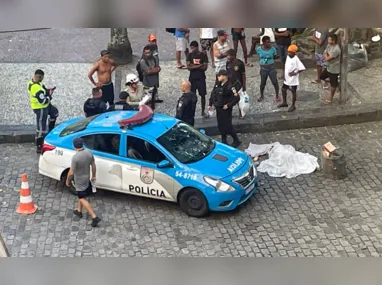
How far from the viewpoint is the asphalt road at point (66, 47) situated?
52.0 feet

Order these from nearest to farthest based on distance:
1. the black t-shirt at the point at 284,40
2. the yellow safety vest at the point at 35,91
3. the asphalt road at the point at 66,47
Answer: the yellow safety vest at the point at 35,91 < the black t-shirt at the point at 284,40 < the asphalt road at the point at 66,47

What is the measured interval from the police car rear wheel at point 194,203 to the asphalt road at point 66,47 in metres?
6.51

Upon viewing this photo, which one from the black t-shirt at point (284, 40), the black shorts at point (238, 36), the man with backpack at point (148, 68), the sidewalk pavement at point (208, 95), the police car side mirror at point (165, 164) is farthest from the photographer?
the black shorts at point (238, 36)

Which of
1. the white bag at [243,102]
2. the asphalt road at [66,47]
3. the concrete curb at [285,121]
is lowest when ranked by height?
the concrete curb at [285,121]

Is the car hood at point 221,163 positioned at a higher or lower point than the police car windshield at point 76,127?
lower

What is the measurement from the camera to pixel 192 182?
9758mm

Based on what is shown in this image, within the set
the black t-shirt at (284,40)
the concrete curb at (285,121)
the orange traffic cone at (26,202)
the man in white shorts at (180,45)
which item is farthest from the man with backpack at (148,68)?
the orange traffic cone at (26,202)

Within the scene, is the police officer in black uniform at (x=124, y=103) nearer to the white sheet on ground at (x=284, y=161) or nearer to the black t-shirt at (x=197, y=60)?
the black t-shirt at (x=197, y=60)

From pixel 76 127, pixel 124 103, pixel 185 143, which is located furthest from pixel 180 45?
pixel 185 143

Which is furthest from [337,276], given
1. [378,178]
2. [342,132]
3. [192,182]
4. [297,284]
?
[342,132]

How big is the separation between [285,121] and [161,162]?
152 inches

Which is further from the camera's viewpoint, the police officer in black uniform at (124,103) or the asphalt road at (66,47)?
the asphalt road at (66,47)

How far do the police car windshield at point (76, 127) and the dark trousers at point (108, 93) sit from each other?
175 cm

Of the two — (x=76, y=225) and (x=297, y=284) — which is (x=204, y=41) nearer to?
(x=76, y=225)
